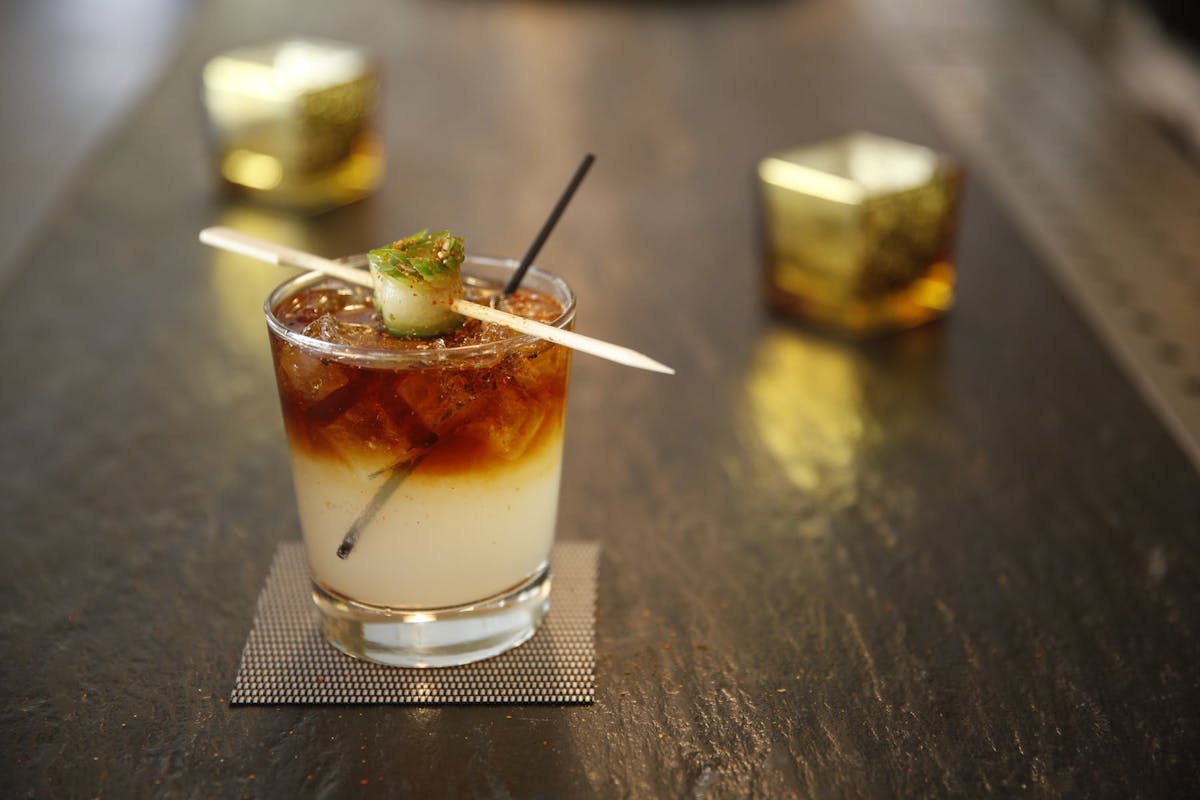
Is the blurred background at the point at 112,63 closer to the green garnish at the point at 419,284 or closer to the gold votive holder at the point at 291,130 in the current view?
the gold votive holder at the point at 291,130

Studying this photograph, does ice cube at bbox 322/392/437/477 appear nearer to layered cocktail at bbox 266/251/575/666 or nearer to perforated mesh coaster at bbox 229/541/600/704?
A: layered cocktail at bbox 266/251/575/666

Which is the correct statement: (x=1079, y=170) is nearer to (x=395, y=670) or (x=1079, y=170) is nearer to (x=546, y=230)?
(x=546, y=230)

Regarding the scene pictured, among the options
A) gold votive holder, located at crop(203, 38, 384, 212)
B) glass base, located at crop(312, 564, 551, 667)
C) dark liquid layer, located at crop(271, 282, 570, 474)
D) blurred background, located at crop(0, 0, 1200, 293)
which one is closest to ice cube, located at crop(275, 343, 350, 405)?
dark liquid layer, located at crop(271, 282, 570, 474)

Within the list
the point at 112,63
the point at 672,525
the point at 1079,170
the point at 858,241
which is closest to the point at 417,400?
the point at 672,525

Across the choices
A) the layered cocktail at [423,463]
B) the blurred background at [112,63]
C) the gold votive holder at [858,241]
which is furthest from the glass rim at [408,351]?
the blurred background at [112,63]

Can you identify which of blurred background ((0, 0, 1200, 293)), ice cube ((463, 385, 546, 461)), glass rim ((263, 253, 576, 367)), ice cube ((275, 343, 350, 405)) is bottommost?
blurred background ((0, 0, 1200, 293))

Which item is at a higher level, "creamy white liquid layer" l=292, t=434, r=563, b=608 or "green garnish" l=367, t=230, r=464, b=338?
"green garnish" l=367, t=230, r=464, b=338

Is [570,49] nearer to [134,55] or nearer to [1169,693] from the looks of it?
[1169,693]
